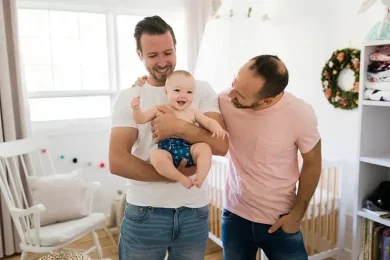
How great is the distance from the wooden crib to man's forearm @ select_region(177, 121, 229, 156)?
3.70 feet

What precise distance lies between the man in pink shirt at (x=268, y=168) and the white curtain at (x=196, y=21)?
7.59 feet

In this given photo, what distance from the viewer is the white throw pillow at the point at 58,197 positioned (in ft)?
8.00

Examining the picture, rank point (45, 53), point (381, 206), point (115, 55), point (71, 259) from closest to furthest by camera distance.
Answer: point (71, 259) → point (381, 206) → point (45, 53) → point (115, 55)

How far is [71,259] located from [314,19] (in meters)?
2.23

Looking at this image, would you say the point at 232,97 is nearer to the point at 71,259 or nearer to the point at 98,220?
the point at 71,259

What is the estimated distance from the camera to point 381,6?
7.25 ft

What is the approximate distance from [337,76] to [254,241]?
155 cm

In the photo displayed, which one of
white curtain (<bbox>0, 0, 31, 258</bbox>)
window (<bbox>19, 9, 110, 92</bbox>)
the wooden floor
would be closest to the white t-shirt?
the wooden floor

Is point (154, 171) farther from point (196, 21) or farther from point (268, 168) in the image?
point (196, 21)

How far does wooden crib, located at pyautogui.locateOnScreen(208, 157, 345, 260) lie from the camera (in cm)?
236

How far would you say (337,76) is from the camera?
2.53 metres

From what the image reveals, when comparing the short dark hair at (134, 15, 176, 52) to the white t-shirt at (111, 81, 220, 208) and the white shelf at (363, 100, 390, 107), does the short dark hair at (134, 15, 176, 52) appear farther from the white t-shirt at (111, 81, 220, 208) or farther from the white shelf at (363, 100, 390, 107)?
the white shelf at (363, 100, 390, 107)

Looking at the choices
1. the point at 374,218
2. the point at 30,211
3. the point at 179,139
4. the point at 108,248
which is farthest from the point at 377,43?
the point at 108,248

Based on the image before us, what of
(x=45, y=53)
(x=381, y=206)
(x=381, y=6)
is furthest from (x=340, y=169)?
(x=45, y=53)
